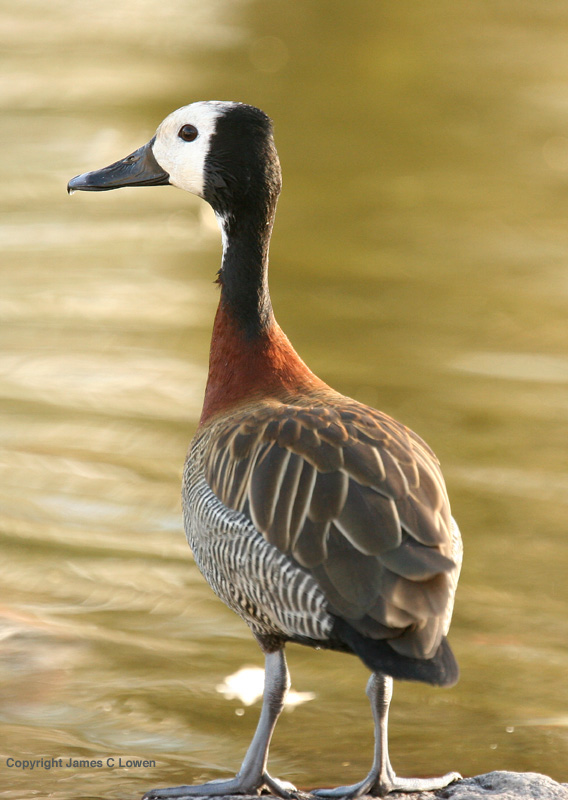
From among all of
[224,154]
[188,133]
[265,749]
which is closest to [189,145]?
[188,133]

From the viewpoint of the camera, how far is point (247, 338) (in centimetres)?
521

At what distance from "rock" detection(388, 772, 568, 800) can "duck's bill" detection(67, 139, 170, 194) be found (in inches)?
107

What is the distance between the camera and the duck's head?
5039 mm

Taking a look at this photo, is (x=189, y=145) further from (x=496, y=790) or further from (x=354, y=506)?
(x=496, y=790)

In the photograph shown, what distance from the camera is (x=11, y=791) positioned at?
4.90m

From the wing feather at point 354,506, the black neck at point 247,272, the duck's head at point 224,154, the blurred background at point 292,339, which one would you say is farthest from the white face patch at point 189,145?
the blurred background at point 292,339

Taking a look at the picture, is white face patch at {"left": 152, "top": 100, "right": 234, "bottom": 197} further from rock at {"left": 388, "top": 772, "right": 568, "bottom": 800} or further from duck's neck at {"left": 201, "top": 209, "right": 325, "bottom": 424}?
rock at {"left": 388, "top": 772, "right": 568, "bottom": 800}

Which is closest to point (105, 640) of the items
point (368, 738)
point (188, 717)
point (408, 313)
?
point (188, 717)

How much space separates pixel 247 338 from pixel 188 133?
0.87 m

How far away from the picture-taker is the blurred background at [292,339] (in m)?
5.88

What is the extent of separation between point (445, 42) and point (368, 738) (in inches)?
522

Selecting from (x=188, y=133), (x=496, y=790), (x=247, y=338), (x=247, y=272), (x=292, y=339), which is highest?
(x=188, y=133)

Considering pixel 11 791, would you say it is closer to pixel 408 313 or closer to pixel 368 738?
pixel 368 738

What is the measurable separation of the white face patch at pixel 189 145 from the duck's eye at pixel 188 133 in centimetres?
1
